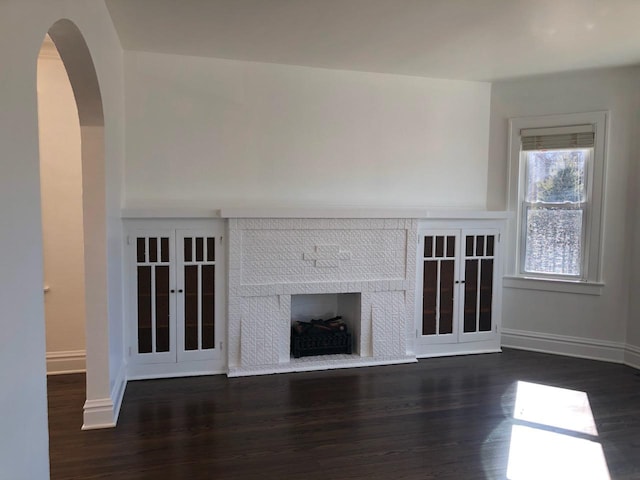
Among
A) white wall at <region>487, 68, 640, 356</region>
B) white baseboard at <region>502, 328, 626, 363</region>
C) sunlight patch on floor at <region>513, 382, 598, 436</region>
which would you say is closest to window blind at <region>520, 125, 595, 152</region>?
white wall at <region>487, 68, 640, 356</region>

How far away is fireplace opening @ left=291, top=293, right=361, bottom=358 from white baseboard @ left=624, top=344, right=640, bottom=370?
2440mm

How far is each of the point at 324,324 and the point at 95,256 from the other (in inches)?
84.6

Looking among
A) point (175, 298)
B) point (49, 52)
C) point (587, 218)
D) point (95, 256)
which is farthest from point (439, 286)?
point (49, 52)

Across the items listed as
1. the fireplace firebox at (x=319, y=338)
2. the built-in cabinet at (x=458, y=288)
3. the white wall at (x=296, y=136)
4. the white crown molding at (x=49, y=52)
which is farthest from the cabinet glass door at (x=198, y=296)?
the built-in cabinet at (x=458, y=288)

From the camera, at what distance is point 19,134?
4.60ft

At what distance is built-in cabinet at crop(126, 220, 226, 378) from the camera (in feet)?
12.5

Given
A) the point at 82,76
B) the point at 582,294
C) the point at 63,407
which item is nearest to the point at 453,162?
the point at 582,294

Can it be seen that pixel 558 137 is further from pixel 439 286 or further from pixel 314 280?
pixel 314 280

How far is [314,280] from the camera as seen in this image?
4.16 metres

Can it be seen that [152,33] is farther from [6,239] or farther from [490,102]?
[490,102]

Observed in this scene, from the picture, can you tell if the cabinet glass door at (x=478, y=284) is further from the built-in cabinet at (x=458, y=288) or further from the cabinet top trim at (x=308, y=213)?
the cabinet top trim at (x=308, y=213)

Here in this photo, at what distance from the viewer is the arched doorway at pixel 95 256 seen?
2865 mm

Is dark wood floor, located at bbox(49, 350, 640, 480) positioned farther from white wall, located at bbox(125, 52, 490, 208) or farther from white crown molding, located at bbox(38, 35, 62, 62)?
white crown molding, located at bbox(38, 35, 62, 62)

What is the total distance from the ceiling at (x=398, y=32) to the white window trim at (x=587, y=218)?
18.9 inches
